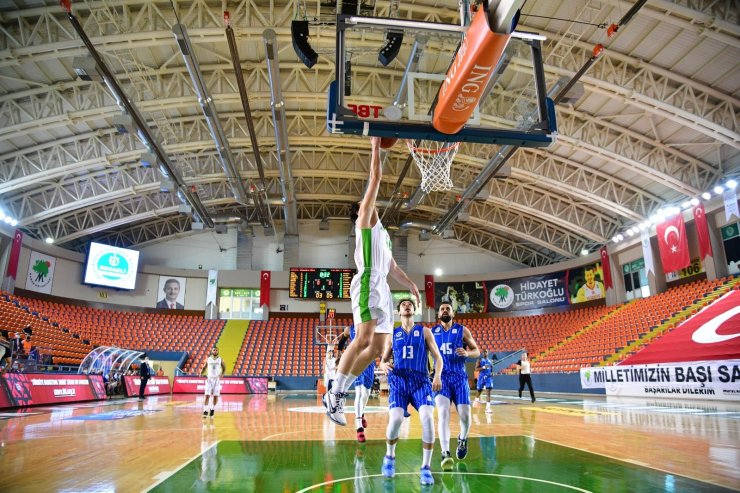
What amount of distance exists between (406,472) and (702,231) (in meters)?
22.1

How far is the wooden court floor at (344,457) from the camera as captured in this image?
384 centimetres

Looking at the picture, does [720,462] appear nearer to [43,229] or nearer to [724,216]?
[724,216]

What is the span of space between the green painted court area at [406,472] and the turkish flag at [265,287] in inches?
1014

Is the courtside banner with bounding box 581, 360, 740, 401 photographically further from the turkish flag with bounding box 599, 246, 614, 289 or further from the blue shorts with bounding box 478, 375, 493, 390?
A: the turkish flag with bounding box 599, 246, 614, 289

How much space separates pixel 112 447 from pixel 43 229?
2608 cm

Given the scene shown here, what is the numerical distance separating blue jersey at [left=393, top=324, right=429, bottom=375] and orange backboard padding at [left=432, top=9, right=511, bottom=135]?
2.63 metres

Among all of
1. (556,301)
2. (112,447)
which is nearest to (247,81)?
(112,447)

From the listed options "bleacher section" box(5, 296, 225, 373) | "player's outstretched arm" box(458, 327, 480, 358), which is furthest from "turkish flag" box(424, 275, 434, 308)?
"player's outstretched arm" box(458, 327, 480, 358)

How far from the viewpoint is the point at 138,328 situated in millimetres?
28766

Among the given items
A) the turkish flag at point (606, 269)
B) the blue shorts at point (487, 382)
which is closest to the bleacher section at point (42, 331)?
the blue shorts at point (487, 382)

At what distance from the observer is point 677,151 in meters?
19.8

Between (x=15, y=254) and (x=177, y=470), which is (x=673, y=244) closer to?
(x=177, y=470)

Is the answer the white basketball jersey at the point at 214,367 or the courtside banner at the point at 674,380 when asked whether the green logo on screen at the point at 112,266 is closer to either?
the white basketball jersey at the point at 214,367

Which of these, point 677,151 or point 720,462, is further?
point 677,151
